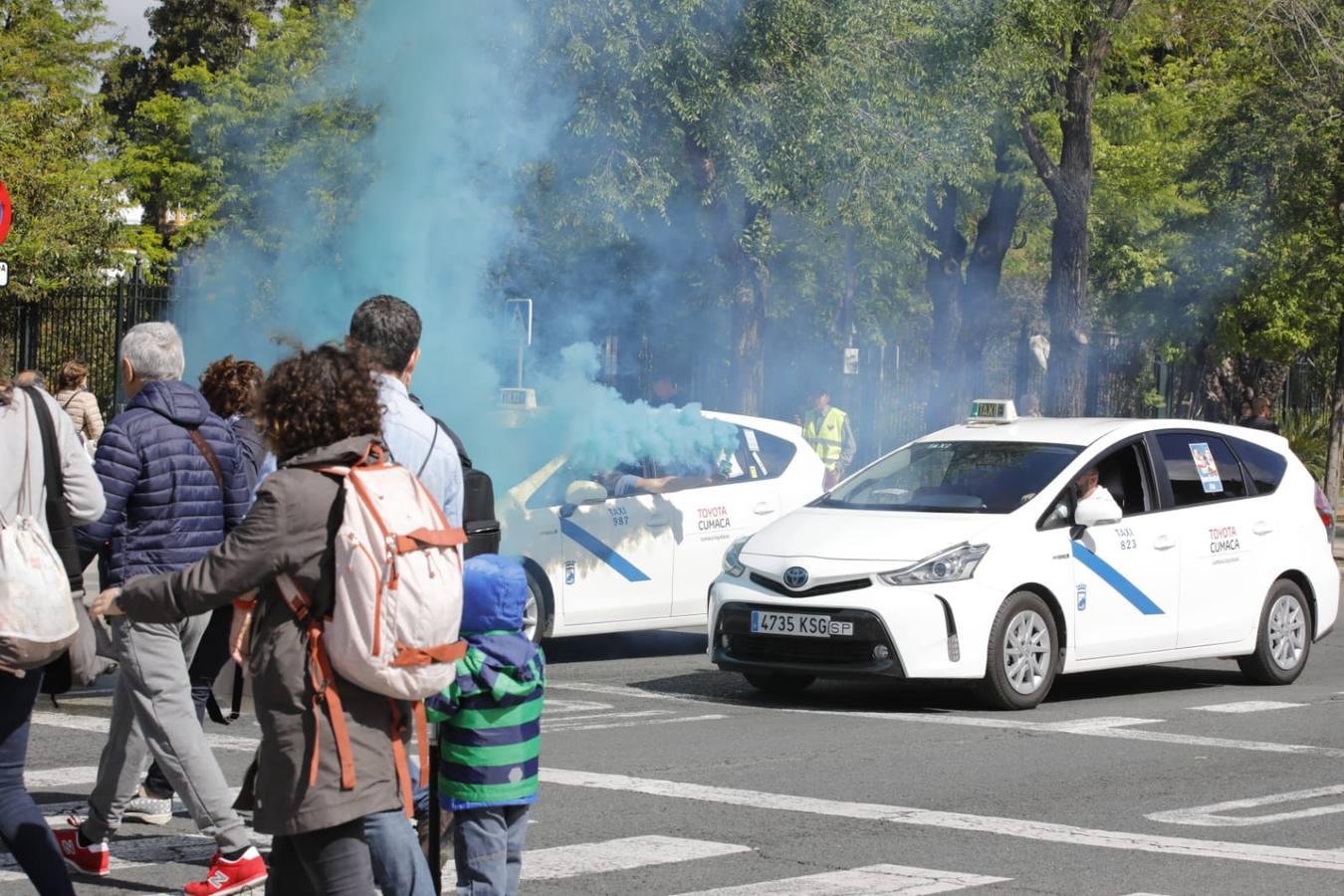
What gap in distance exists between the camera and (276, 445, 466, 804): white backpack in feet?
13.0

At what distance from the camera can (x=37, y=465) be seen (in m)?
5.42

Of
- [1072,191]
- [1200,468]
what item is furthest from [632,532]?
[1072,191]

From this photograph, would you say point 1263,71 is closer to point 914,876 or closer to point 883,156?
point 883,156

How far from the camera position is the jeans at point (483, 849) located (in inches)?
188

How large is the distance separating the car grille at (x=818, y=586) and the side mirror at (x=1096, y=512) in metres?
1.33

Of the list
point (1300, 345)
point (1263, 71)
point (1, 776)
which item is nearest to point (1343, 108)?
point (1263, 71)

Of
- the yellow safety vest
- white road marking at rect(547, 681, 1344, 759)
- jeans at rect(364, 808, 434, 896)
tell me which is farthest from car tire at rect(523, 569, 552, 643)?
the yellow safety vest

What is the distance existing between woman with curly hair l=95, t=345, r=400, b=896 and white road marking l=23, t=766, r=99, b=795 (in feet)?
12.4

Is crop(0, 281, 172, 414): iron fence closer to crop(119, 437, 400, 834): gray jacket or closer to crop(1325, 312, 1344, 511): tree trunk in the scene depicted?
crop(1325, 312, 1344, 511): tree trunk

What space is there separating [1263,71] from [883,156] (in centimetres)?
882

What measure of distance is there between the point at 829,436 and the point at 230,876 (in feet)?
44.0

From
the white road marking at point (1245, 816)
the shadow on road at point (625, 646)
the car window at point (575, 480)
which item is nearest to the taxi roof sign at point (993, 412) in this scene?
the car window at point (575, 480)

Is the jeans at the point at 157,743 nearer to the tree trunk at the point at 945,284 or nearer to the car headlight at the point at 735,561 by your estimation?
the car headlight at the point at 735,561

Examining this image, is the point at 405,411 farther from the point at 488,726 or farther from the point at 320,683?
the point at 320,683
